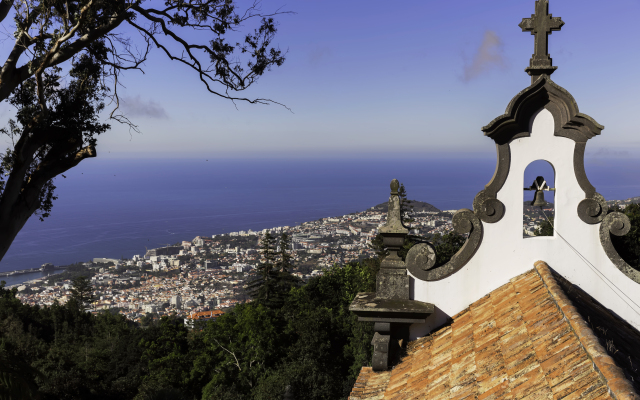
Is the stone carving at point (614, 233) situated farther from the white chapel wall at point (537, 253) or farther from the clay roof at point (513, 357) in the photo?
the clay roof at point (513, 357)

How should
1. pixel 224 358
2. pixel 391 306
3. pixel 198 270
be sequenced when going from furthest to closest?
pixel 198 270 → pixel 224 358 → pixel 391 306

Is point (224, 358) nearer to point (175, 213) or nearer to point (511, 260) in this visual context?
point (511, 260)

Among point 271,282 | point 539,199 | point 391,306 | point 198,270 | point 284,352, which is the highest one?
point 539,199

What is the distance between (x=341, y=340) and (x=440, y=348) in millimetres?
24598

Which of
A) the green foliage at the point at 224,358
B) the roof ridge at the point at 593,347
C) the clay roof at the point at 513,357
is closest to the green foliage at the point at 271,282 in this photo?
the green foliage at the point at 224,358

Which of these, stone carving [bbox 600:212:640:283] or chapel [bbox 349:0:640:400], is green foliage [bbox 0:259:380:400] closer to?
chapel [bbox 349:0:640:400]

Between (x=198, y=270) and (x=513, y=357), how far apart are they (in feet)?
256

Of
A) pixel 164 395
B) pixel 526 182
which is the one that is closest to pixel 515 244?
pixel 526 182

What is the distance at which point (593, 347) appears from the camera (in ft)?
10.3

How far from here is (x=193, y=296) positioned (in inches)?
2473


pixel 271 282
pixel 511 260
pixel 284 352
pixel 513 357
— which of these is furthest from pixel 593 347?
pixel 271 282

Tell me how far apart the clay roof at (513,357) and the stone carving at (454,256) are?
49 centimetres

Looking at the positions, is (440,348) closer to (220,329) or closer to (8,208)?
(8,208)

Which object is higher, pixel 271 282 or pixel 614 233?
pixel 614 233
